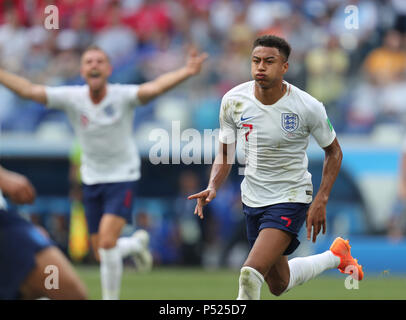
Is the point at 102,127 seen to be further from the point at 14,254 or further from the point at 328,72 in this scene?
the point at 328,72

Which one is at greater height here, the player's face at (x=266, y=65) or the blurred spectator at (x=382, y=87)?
the blurred spectator at (x=382, y=87)

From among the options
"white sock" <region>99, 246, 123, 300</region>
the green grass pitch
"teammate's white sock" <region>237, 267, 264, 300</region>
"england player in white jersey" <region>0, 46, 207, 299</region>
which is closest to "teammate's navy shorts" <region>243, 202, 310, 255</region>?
"teammate's white sock" <region>237, 267, 264, 300</region>

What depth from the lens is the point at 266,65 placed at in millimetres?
6895

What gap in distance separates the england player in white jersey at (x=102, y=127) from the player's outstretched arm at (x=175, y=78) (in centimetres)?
1

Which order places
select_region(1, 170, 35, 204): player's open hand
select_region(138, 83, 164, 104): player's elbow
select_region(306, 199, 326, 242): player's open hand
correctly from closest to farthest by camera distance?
select_region(1, 170, 35, 204): player's open hand
select_region(306, 199, 326, 242): player's open hand
select_region(138, 83, 164, 104): player's elbow

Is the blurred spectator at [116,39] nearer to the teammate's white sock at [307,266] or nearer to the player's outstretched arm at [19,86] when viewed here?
the player's outstretched arm at [19,86]

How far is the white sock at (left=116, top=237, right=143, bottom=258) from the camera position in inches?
395

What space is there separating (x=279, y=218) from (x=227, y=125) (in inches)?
35.5

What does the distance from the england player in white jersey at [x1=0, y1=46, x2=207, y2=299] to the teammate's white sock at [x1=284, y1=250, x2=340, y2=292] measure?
7.89 feet

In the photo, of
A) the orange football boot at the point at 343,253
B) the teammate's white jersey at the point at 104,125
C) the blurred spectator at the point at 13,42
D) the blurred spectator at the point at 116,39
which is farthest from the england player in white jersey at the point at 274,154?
the blurred spectator at the point at 13,42

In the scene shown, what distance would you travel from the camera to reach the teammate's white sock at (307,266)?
24.6ft

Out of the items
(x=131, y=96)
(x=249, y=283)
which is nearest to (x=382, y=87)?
(x=131, y=96)

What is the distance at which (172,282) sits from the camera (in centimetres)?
1232

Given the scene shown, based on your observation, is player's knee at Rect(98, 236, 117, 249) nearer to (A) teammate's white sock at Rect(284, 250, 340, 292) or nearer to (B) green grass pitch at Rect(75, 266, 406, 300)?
(B) green grass pitch at Rect(75, 266, 406, 300)
